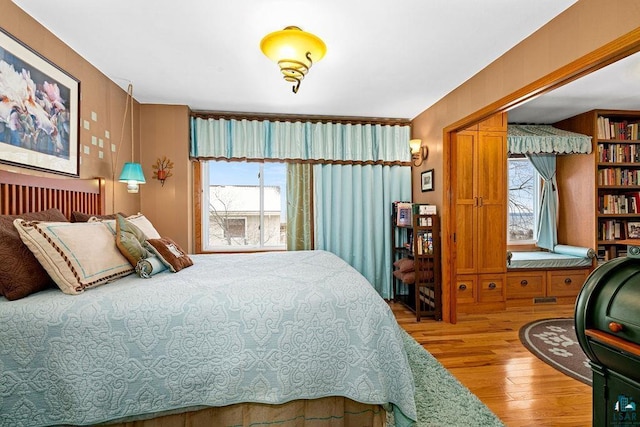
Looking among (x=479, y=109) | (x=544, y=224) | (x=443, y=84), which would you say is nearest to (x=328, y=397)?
(x=479, y=109)

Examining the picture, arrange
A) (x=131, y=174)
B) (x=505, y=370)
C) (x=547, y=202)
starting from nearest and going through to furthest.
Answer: (x=505, y=370) → (x=131, y=174) → (x=547, y=202)

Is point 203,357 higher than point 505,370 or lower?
higher

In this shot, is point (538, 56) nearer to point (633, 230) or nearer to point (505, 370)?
point (505, 370)

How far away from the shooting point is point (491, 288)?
12.3 feet

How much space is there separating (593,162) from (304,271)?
14.1 feet

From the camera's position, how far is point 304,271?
6.67ft

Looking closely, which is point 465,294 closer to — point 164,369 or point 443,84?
point 443,84

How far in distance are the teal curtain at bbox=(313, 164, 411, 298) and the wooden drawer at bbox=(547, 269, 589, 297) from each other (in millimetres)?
2003

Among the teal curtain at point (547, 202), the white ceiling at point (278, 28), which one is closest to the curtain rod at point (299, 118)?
the white ceiling at point (278, 28)

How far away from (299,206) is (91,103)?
2392mm

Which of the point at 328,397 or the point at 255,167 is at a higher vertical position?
the point at 255,167

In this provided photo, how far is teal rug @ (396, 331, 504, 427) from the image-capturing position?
1.82 metres

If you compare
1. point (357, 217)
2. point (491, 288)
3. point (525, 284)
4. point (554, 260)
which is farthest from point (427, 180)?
point (554, 260)

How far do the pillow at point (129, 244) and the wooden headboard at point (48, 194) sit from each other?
599mm
